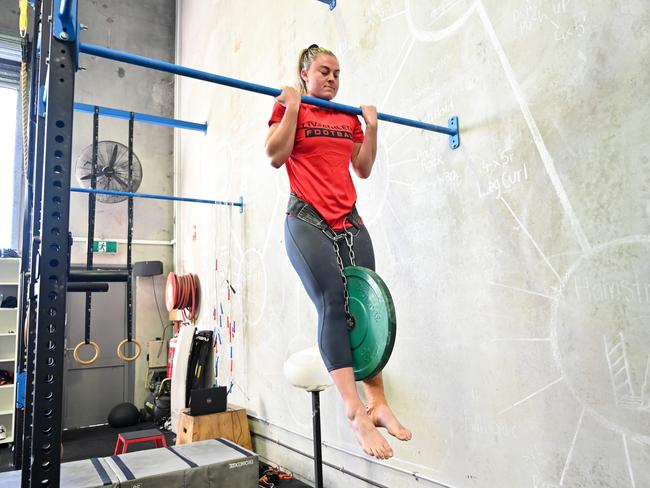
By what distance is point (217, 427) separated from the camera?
3875 millimetres

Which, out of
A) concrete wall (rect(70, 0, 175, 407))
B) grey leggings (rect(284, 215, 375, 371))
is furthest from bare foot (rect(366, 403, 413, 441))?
concrete wall (rect(70, 0, 175, 407))

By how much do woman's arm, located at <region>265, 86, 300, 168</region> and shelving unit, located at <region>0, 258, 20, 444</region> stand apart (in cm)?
494

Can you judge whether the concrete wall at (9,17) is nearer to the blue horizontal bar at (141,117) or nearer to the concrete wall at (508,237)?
the blue horizontal bar at (141,117)

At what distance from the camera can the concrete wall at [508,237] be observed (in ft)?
5.24

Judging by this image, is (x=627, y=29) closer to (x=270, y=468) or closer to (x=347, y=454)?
(x=347, y=454)

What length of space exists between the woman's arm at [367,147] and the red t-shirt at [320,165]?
0.09m

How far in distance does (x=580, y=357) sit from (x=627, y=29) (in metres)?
1.11

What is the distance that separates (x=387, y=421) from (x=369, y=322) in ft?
1.07

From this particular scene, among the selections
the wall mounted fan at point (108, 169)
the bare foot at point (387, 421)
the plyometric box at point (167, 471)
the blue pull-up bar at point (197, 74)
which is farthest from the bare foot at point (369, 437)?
the wall mounted fan at point (108, 169)

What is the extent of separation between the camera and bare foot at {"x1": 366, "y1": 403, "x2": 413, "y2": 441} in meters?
1.52

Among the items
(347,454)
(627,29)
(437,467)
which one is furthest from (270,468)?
(627,29)

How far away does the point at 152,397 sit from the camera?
243 inches

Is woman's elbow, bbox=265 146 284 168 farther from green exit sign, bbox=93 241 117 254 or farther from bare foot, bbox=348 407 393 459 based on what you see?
green exit sign, bbox=93 241 117 254

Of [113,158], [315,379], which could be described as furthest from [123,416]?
[315,379]
